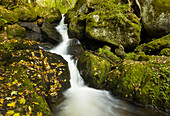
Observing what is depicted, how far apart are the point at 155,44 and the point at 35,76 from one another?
848 centimetres

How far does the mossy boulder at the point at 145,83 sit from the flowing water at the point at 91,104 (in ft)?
1.30

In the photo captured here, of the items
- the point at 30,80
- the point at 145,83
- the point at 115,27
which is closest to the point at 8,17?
the point at 30,80

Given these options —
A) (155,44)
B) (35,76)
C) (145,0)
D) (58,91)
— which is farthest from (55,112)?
(145,0)

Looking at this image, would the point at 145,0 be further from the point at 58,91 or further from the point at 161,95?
the point at 58,91

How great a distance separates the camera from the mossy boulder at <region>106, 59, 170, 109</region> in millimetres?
3896

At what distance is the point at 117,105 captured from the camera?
169 inches

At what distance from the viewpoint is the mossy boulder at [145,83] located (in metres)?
3.90

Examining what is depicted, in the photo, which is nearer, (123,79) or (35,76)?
(35,76)

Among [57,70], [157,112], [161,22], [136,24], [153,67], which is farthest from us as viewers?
[136,24]

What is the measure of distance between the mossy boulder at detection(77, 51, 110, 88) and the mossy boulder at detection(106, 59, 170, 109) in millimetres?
629

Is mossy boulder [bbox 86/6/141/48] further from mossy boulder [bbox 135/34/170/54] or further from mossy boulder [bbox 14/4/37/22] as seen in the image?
mossy boulder [bbox 14/4/37/22]

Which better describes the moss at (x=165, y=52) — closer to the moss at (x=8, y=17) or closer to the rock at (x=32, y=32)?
the rock at (x=32, y=32)

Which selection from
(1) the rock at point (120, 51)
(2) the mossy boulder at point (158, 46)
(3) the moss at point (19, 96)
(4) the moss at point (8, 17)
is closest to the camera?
(3) the moss at point (19, 96)

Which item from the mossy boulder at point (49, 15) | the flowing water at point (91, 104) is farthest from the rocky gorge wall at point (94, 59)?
the flowing water at point (91, 104)
